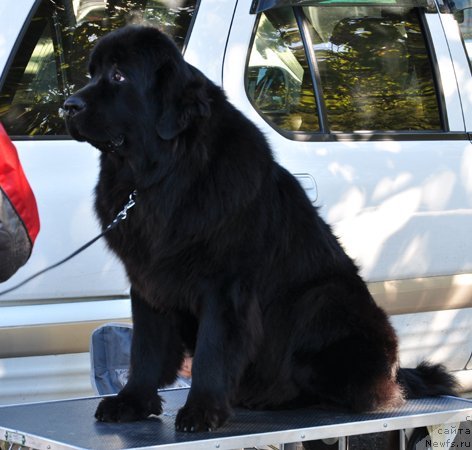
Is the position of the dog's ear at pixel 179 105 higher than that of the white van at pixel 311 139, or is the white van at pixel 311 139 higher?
the dog's ear at pixel 179 105

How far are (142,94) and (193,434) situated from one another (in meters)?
1.16

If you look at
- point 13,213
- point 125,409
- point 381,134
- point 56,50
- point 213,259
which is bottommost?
point 125,409

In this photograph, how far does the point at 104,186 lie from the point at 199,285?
20.2 inches

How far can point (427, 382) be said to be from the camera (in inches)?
160

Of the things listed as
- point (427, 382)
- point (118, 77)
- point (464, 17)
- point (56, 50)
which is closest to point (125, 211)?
point (118, 77)

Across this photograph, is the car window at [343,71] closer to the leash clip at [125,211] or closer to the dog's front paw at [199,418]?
the leash clip at [125,211]

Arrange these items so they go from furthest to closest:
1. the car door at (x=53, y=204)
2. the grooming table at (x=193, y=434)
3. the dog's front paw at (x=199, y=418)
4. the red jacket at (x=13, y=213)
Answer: the car door at (x=53, y=204) → the dog's front paw at (x=199, y=418) → the grooming table at (x=193, y=434) → the red jacket at (x=13, y=213)

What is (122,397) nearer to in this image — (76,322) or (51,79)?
(76,322)

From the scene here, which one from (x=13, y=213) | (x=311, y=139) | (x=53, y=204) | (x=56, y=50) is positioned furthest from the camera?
(x=311, y=139)

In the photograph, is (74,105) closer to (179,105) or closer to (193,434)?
(179,105)

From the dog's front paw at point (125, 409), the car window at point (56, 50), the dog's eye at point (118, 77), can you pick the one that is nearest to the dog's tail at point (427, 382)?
the dog's front paw at point (125, 409)

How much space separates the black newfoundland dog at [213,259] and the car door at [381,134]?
95 cm

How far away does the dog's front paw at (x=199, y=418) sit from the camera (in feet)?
11.0

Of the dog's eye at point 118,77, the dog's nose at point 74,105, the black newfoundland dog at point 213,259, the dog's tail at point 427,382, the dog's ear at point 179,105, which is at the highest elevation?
the dog's eye at point 118,77
